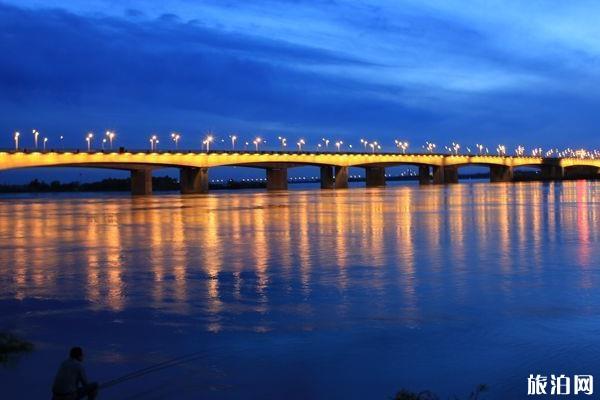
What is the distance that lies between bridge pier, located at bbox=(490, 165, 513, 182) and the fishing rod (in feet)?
598

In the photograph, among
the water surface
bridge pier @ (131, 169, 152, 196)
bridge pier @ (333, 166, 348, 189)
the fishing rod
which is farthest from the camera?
bridge pier @ (333, 166, 348, 189)

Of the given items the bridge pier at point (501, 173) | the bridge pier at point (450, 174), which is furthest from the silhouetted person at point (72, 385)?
the bridge pier at point (501, 173)

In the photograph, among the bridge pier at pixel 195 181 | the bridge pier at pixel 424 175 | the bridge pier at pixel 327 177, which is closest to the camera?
the bridge pier at pixel 195 181

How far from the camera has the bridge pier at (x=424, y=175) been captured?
570 ft

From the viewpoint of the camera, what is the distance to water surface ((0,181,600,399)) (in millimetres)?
10109

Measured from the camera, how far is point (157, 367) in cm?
1066

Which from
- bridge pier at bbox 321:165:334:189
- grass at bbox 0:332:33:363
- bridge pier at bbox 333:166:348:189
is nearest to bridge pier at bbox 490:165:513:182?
bridge pier at bbox 321:165:334:189

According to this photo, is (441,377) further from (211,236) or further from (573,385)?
(211,236)

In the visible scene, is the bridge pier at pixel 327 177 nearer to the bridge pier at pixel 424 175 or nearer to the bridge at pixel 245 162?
the bridge at pixel 245 162

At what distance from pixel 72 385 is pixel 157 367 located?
8.28ft

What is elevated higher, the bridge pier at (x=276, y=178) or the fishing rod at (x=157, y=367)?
the bridge pier at (x=276, y=178)

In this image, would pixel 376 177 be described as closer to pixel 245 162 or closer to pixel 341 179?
pixel 341 179

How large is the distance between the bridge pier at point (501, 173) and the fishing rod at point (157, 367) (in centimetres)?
18229

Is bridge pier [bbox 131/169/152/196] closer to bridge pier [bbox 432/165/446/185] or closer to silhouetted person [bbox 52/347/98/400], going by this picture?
bridge pier [bbox 432/165/446/185]
